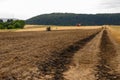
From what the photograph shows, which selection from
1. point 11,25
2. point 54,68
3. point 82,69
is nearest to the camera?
point 54,68

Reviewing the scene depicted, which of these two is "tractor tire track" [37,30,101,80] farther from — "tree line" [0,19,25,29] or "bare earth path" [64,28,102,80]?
"tree line" [0,19,25,29]

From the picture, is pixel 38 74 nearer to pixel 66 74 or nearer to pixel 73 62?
pixel 66 74

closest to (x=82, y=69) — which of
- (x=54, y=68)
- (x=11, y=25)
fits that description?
(x=54, y=68)

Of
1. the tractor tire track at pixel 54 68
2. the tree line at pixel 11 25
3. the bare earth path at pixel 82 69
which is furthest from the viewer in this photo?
the tree line at pixel 11 25

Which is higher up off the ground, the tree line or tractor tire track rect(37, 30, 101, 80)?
tractor tire track rect(37, 30, 101, 80)

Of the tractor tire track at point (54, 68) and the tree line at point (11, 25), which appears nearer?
the tractor tire track at point (54, 68)

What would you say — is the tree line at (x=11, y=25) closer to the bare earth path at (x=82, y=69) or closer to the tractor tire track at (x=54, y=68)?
the bare earth path at (x=82, y=69)

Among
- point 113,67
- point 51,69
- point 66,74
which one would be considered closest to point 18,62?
point 51,69

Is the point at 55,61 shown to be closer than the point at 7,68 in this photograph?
No

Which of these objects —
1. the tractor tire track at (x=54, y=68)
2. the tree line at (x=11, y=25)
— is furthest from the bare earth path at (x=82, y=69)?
the tree line at (x=11, y=25)

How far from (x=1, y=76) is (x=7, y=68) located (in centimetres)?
208

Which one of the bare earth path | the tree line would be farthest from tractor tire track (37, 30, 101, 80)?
the tree line

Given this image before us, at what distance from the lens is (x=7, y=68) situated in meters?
16.1

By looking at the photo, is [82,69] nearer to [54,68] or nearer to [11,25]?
[54,68]
